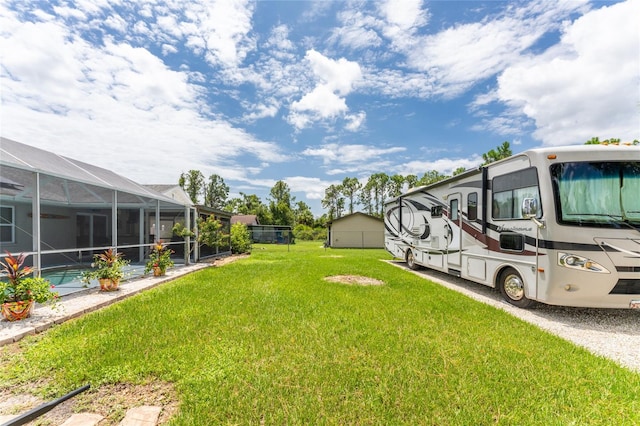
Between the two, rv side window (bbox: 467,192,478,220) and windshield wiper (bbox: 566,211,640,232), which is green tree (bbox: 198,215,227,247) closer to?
rv side window (bbox: 467,192,478,220)

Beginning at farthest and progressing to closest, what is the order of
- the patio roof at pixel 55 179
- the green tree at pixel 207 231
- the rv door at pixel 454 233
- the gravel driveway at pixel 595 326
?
the green tree at pixel 207 231
the rv door at pixel 454 233
the patio roof at pixel 55 179
the gravel driveway at pixel 595 326

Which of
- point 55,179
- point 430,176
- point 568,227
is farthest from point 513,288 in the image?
point 430,176

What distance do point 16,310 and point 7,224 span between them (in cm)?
814

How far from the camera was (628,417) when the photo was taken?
224 cm

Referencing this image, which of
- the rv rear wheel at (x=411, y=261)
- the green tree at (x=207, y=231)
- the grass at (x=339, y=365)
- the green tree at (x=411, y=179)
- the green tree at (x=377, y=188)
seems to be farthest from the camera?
the green tree at (x=377, y=188)

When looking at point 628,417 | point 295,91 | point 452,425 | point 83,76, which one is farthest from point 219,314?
point 295,91

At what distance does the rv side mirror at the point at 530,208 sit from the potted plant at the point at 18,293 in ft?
27.3

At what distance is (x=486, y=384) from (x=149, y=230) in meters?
15.4

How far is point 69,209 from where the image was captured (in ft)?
40.9

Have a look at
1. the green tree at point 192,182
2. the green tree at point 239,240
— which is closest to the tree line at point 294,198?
the green tree at point 192,182

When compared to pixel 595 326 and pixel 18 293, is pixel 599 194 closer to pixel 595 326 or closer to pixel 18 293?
pixel 595 326

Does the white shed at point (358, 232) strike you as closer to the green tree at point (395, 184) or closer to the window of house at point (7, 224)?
the window of house at point (7, 224)

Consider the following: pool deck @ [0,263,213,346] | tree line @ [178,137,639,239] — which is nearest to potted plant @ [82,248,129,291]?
pool deck @ [0,263,213,346]

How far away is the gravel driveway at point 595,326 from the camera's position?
3.62 meters
